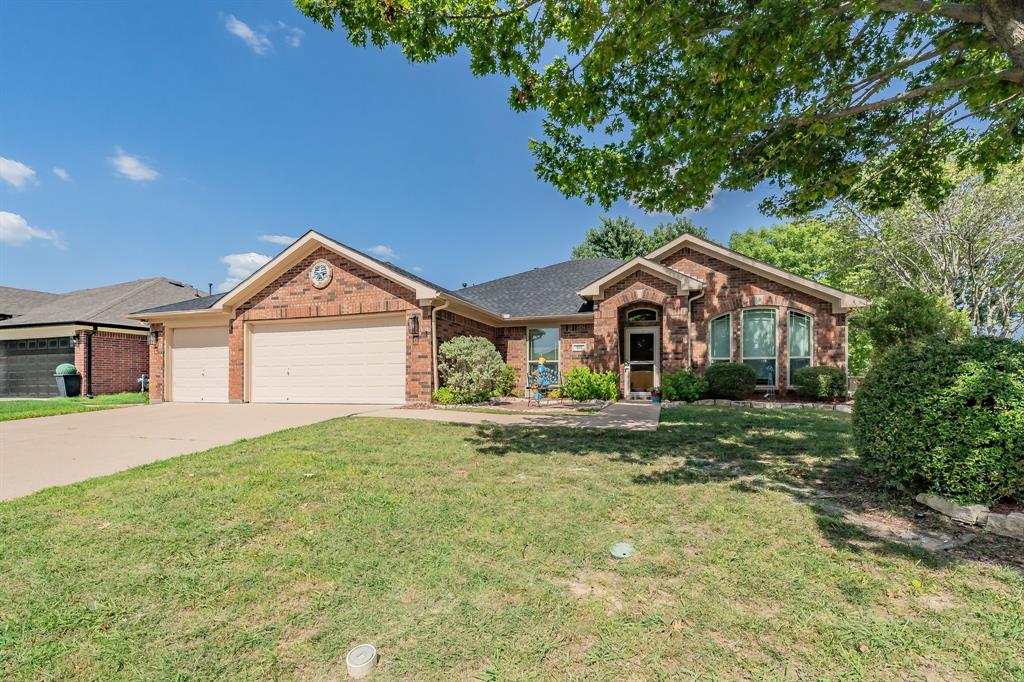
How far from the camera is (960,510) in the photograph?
137 inches

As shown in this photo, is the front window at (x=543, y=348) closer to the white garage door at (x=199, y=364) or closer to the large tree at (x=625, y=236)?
the white garage door at (x=199, y=364)

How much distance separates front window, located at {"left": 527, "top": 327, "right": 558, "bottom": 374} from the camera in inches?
591

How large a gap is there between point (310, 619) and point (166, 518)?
2162mm

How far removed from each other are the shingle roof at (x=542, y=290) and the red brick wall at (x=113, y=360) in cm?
1438

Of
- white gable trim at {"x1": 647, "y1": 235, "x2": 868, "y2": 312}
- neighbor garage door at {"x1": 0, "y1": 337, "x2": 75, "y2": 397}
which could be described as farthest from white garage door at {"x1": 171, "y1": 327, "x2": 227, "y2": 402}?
white gable trim at {"x1": 647, "y1": 235, "x2": 868, "y2": 312}

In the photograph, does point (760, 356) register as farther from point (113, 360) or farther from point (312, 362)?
point (113, 360)

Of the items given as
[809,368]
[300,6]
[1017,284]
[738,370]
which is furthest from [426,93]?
[1017,284]

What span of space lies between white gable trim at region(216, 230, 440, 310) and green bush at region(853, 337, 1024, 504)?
10162 millimetres

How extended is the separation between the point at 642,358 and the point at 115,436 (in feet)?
43.5

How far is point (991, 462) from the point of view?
3426 millimetres

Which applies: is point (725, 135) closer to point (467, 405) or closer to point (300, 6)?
point (300, 6)

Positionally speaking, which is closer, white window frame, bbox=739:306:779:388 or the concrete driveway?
the concrete driveway

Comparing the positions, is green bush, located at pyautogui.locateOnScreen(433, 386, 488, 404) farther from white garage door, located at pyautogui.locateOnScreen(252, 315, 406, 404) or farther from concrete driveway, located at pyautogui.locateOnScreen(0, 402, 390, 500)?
concrete driveway, located at pyautogui.locateOnScreen(0, 402, 390, 500)

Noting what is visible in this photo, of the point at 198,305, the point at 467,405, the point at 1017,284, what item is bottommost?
the point at 467,405
